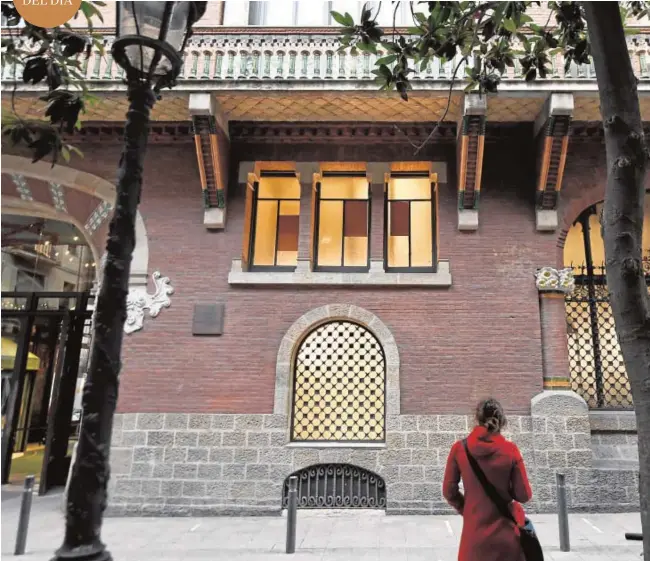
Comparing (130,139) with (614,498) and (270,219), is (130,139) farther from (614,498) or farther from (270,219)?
(614,498)

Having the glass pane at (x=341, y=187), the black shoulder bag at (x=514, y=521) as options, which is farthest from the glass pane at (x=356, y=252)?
the black shoulder bag at (x=514, y=521)

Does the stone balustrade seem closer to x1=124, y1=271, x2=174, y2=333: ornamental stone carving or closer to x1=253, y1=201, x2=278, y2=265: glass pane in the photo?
x1=253, y1=201, x2=278, y2=265: glass pane

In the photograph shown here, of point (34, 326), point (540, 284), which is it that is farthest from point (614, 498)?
point (34, 326)

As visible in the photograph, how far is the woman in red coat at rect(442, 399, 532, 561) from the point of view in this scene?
10.7 ft

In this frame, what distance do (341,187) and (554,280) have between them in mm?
4011

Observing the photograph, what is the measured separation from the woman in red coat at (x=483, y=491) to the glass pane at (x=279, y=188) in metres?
6.71

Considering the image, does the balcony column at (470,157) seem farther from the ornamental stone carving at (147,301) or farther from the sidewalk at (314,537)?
the ornamental stone carving at (147,301)

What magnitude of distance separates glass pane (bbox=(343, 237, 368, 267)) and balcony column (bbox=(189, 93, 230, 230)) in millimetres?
2237

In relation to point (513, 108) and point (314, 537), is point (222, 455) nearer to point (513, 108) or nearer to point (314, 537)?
point (314, 537)

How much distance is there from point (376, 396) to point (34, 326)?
778 centimetres

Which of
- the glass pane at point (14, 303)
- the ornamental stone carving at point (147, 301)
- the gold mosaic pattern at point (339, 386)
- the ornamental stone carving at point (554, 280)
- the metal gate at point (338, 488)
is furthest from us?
the glass pane at point (14, 303)

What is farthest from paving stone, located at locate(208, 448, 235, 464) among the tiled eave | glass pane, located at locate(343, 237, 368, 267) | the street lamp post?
the street lamp post

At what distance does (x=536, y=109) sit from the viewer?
868 centimetres

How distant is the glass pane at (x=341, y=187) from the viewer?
31.2ft
